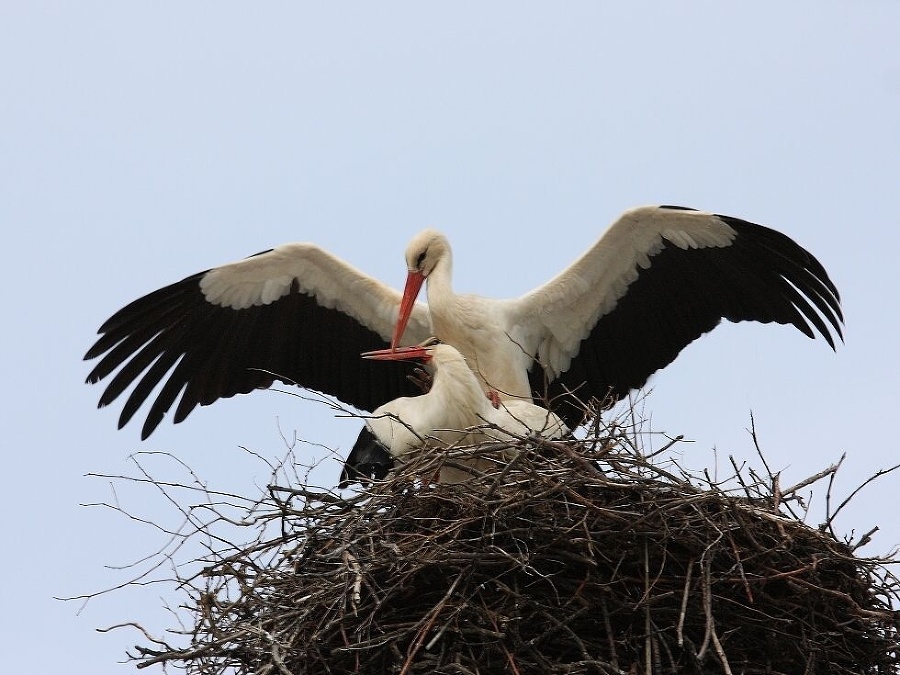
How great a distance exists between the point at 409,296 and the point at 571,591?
2483 millimetres

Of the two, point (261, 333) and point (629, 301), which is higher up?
point (261, 333)

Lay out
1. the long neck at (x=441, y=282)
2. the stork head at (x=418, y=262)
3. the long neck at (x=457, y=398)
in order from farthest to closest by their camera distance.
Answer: the stork head at (x=418, y=262)
the long neck at (x=441, y=282)
the long neck at (x=457, y=398)

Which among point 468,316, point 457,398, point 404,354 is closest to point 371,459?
point 457,398

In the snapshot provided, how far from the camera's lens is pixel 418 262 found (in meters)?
6.90

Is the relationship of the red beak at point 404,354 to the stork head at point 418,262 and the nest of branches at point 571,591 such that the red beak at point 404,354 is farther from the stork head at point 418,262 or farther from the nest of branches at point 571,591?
the nest of branches at point 571,591

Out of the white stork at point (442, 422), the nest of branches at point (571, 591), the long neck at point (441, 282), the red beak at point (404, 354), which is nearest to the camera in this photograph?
the nest of branches at point (571, 591)

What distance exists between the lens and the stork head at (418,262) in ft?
22.6

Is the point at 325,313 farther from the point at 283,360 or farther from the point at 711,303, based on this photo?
the point at 711,303

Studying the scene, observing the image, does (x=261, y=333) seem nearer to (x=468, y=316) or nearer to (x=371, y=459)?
(x=468, y=316)

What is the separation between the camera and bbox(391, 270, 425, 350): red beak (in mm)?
6898

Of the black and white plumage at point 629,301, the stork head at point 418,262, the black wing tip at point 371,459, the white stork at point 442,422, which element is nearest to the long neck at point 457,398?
the white stork at point 442,422

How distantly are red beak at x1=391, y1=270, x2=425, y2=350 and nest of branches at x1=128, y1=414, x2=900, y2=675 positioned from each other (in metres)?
2.01

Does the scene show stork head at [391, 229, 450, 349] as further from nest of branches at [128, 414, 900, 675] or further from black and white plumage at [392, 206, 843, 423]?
nest of branches at [128, 414, 900, 675]

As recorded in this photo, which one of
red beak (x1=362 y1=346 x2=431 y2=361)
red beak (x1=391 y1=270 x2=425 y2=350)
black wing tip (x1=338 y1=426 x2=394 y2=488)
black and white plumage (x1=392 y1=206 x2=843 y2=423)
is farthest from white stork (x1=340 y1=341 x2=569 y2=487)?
red beak (x1=391 y1=270 x2=425 y2=350)
